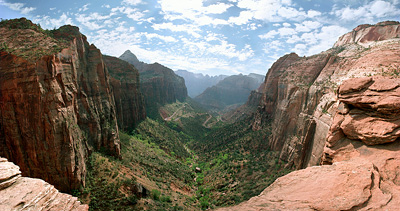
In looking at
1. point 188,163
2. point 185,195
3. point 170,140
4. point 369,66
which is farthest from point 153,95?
point 369,66

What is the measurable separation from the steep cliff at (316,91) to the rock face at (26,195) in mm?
21233

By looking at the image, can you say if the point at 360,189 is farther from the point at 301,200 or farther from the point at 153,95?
the point at 153,95

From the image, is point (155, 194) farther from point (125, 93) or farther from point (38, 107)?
point (125, 93)

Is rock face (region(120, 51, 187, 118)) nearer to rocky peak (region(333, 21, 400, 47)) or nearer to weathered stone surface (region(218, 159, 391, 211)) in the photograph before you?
rocky peak (region(333, 21, 400, 47))

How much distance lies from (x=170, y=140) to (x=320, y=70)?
45.6 meters

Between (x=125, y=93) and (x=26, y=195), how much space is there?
44997 millimetres

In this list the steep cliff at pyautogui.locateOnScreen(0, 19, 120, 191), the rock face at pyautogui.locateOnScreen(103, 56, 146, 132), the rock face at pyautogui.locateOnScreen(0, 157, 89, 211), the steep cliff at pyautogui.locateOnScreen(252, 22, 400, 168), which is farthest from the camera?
the rock face at pyautogui.locateOnScreen(103, 56, 146, 132)

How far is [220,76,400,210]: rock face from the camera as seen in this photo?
7.35 metres

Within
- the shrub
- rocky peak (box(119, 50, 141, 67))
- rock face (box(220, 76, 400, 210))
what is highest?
rocky peak (box(119, 50, 141, 67))

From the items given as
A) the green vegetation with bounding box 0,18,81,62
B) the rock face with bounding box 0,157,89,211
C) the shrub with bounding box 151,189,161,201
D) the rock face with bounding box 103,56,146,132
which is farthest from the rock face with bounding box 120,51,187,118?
the rock face with bounding box 0,157,89,211

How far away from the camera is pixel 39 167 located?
59.7 ft

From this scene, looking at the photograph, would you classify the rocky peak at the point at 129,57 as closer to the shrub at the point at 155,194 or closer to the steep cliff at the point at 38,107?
the steep cliff at the point at 38,107

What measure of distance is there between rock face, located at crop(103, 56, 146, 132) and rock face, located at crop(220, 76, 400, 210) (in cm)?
4241

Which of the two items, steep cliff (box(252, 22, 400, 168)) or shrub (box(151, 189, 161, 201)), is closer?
steep cliff (box(252, 22, 400, 168))
